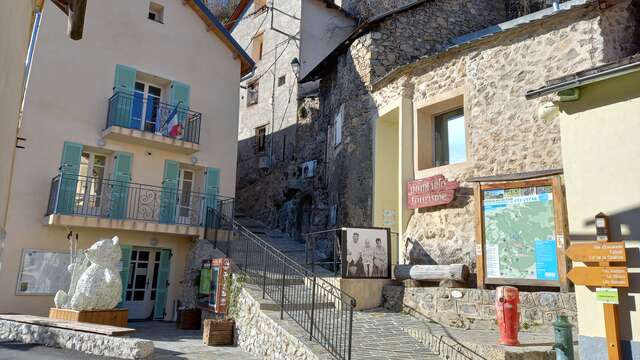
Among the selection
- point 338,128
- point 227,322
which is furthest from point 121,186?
point 338,128

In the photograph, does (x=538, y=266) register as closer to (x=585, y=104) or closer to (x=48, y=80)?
(x=585, y=104)

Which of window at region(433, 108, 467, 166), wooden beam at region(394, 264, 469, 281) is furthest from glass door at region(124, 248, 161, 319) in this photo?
window at region(433, 108, 467, 166)

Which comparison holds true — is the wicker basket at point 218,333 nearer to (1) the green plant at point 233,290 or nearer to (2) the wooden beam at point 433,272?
(1) the green plant at point 233,290

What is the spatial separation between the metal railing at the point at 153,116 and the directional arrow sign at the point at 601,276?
10.9 metres

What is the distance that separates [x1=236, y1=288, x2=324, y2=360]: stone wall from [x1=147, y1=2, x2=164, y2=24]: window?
9381mm

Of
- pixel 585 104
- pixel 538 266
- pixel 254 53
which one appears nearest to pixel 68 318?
pixel 538 266

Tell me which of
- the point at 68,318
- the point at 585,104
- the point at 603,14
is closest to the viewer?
the point at 585,104

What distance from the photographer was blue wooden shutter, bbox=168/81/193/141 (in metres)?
14.4

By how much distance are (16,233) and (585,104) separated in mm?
12100

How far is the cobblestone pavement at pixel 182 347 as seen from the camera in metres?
8.38

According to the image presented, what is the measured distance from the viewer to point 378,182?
12.6m

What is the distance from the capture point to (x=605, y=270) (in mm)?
5582

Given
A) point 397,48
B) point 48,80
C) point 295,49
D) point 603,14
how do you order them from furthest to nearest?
point 295,49
point 397,48
point 48,80
point 603,14

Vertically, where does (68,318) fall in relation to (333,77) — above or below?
below
